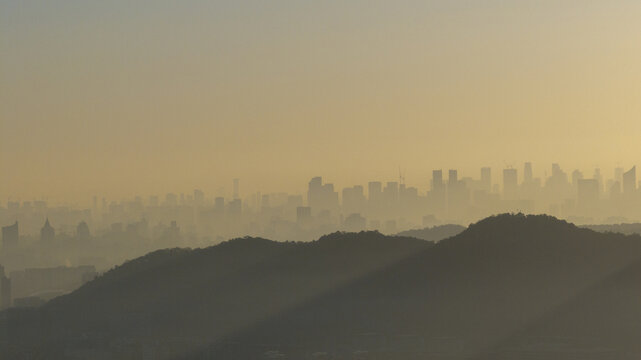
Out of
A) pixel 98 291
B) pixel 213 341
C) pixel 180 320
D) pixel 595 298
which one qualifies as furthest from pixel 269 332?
pixel 98 291

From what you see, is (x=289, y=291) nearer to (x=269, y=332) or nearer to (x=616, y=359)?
(x=269, y=332)

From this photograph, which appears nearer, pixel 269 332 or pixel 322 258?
pixel 269 332

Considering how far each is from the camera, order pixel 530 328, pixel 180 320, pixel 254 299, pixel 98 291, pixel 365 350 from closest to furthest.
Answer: pixel 365 350 → pixel 530 328 → pixel 180 320 → pixel 254 299 → pixel 98 291

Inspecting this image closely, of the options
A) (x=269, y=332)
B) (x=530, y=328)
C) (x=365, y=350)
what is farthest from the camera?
(x=269, y=332)

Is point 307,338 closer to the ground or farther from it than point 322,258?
closer to the ground

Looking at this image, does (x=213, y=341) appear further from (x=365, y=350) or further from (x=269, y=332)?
(x=365, y=350)

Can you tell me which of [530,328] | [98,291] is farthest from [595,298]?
[98,291]
